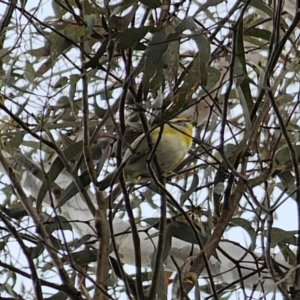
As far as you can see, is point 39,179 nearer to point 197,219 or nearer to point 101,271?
point 197,219

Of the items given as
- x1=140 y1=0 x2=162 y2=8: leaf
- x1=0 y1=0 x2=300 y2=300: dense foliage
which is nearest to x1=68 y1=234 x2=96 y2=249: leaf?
x1=0 y1=0 x2=300 y2=300: dense foliage

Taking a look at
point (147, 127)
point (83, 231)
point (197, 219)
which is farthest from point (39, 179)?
point (147, 127)

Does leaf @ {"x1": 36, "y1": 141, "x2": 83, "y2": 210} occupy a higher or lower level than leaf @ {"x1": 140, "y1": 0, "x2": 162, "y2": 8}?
lower

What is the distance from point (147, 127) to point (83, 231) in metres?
0.55

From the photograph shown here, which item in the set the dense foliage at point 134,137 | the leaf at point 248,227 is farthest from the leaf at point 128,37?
the leaf at point 248,227

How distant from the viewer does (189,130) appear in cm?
141

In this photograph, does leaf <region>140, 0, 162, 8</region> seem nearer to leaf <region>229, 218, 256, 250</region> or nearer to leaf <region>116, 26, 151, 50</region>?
leaf <region>116, 26, 151, 50</region>

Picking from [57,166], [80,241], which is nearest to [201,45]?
[57,166]

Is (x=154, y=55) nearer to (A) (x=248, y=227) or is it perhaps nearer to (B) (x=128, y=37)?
(B) (x=128, y=37)

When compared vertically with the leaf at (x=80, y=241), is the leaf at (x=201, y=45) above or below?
above

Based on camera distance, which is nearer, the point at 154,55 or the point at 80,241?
the point at 154,55

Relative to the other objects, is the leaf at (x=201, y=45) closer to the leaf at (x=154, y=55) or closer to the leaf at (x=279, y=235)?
the leaf at (x=154, y=55)

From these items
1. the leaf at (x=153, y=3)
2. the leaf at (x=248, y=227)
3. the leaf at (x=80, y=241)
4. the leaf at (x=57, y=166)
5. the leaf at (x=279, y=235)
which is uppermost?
the leaf at (x=153, y=3)

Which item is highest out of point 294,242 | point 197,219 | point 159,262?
point 197,219
